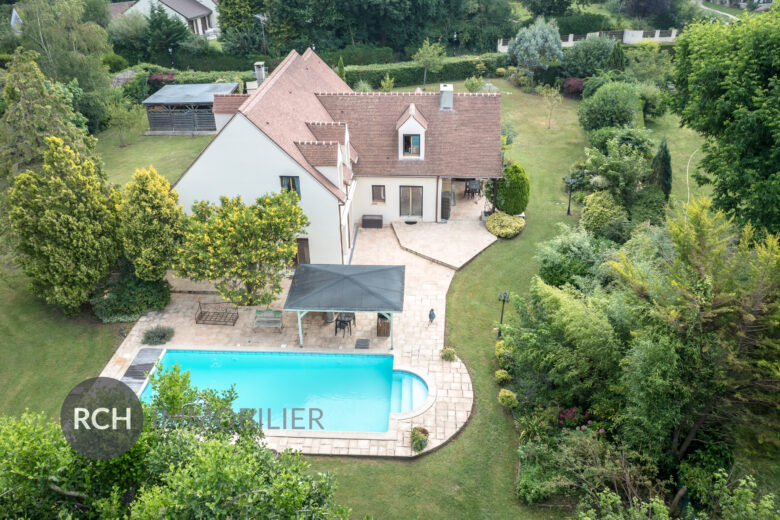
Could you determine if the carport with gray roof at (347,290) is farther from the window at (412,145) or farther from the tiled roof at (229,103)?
the tiled roof at (229,103)

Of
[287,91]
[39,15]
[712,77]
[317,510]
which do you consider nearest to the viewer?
[317,510]

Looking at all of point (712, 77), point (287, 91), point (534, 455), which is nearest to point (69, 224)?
point (287, 91)

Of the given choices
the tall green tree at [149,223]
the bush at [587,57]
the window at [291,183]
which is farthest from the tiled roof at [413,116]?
the bush at [587,57]

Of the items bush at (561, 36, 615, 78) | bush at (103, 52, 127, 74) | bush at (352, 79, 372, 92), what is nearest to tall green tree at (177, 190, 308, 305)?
bush at (352, 79, 372, 92)

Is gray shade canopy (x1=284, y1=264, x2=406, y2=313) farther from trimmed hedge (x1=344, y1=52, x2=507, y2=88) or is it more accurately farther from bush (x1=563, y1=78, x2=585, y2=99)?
bush (x1=563, y1=78, x2=585, y2=99)

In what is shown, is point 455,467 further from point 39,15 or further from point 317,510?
point 39,15

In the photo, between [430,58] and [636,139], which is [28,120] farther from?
[430,58]
